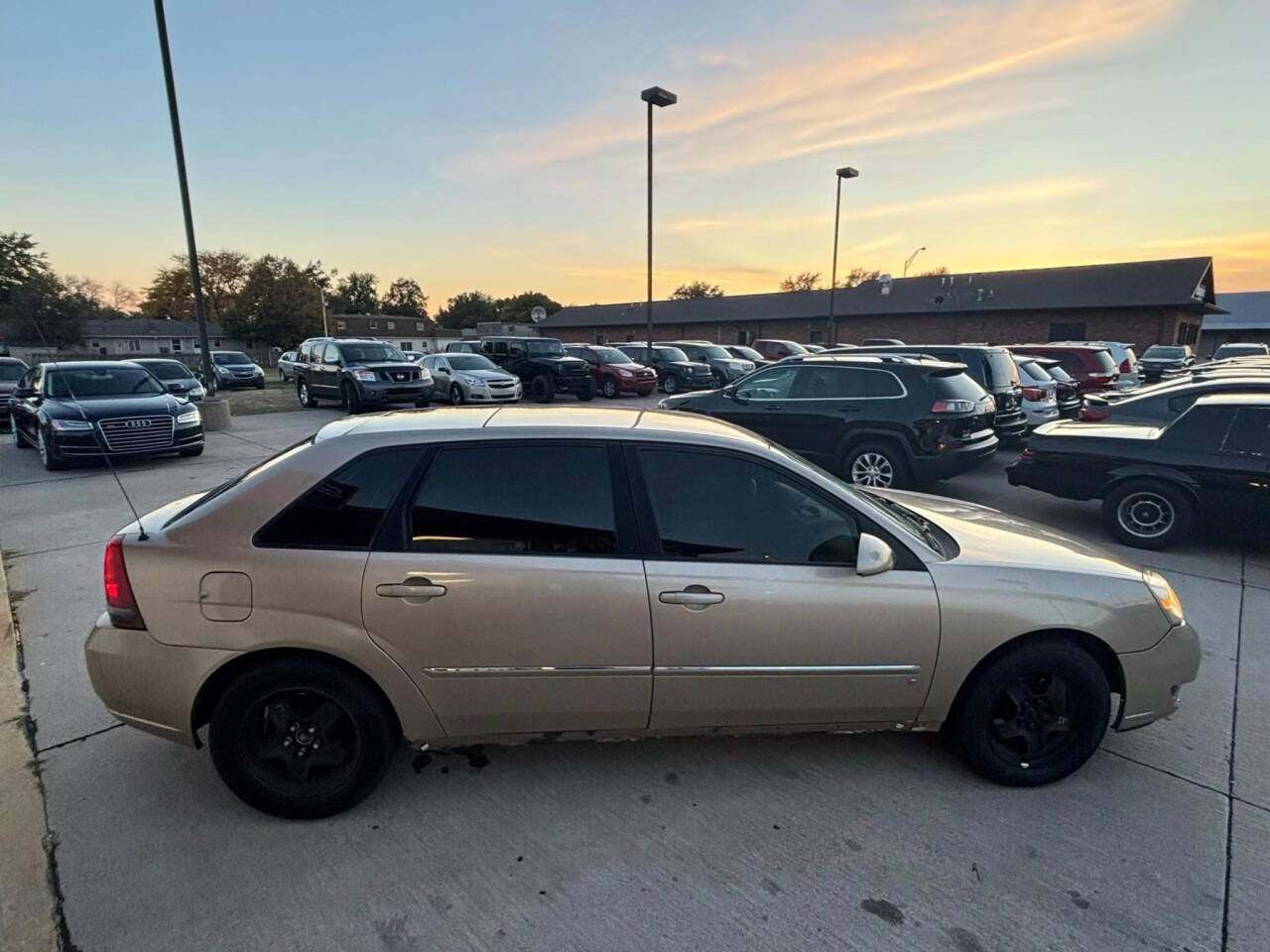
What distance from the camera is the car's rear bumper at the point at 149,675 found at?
2369mm

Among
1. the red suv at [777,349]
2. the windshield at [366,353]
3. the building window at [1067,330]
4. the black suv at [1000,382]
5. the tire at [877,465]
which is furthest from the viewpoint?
the building window at [1067,330]

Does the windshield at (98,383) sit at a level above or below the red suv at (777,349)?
below

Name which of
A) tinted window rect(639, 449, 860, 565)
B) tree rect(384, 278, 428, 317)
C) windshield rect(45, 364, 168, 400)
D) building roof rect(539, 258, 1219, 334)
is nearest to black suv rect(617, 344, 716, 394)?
windshield rect(45, 364, 168, 400)

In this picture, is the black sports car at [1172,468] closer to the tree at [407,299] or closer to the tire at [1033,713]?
the tire at [1033,713]

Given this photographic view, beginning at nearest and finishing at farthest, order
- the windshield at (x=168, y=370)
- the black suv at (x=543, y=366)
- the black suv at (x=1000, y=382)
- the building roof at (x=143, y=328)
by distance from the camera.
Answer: the black suv at (x=1000, y=382) → the windshield at (x=168, y=370) → the black suv at (x=543, y=366) → the building roof at (x=143, y=328)

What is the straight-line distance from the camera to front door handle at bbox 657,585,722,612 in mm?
2408

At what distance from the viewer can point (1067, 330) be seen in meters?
32.7

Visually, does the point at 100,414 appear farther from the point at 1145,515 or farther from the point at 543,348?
the point at 1145,515

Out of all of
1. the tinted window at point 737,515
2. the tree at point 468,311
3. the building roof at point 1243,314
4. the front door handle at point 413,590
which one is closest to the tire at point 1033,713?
the tinted window at point 737,515

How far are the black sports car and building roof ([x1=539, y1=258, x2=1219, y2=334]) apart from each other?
31.9m

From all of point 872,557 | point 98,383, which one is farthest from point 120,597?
point 98,383

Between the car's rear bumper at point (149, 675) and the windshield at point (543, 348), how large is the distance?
16.9m

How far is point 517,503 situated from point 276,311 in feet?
237

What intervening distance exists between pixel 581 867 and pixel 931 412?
21.6 feet
